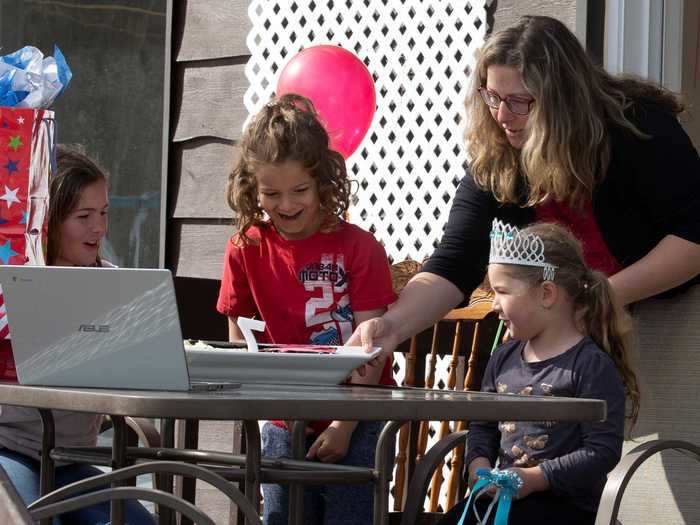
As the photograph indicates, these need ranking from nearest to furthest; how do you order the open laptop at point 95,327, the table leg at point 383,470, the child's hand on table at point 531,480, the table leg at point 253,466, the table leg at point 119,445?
the open laptop at point 95,327 → the table leg at point 253,466 → the table leg at point 383,470 → the table leg at point 119,445 → the child's hand on table at point 531,480

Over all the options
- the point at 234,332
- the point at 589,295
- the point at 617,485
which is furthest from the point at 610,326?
the point at 234,332

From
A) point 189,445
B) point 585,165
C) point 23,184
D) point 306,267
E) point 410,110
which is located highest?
point 410,110

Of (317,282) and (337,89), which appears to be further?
(337,89)

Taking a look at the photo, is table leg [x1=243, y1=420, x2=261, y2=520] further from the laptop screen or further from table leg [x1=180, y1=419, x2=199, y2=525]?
table leg [x1=180, y1=419, x2=199, y2=525]

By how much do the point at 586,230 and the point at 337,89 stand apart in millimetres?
1741

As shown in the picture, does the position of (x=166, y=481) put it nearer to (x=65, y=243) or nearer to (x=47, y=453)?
(x=47, y=453)

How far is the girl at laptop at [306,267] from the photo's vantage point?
2.59 m

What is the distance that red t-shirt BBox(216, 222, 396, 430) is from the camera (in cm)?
260

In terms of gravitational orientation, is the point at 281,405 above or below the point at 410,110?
below

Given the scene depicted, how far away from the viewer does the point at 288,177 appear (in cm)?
257

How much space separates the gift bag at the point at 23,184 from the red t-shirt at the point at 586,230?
3.47ft

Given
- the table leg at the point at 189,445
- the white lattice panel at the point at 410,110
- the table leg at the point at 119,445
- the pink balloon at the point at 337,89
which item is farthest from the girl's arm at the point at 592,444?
the white lattice panel at the point at 410,110

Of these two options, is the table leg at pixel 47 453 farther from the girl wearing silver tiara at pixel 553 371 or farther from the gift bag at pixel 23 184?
the girl wearing silver tiara at pixel 553 371

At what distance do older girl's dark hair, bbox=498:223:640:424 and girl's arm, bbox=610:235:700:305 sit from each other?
0.04m
